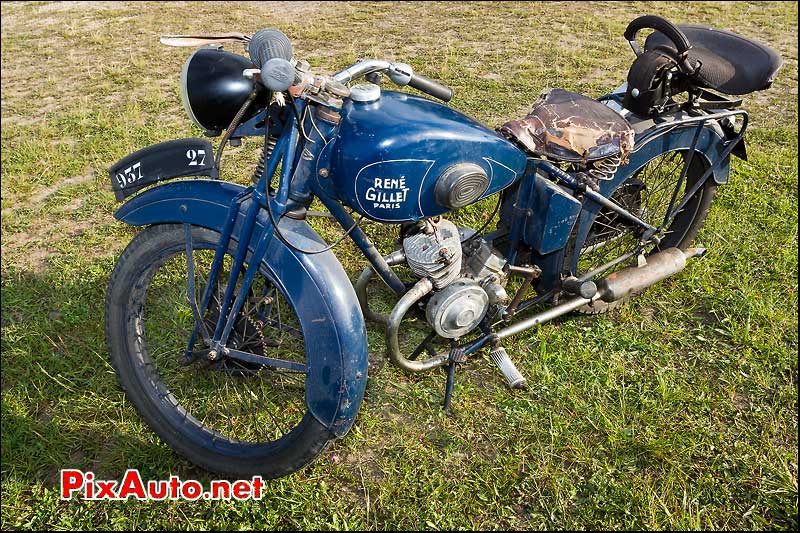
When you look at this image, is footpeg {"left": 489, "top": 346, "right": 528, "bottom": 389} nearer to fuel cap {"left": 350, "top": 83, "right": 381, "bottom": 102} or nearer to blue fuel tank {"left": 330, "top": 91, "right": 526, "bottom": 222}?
blue fuel tank {"left": 330, "top": 91, "right": 526, "bottom": 222}

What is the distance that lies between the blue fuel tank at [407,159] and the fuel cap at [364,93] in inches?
0.9

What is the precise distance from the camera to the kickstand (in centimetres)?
276

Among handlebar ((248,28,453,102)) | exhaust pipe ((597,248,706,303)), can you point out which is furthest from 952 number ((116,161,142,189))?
exhaust pipe ((597,248,706,303))

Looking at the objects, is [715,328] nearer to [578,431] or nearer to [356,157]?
[578,431]

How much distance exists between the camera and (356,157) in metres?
2.06

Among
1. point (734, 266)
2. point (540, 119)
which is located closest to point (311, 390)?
point (540, 119)

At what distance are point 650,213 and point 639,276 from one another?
0.44 m

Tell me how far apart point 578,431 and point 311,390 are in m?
1.24

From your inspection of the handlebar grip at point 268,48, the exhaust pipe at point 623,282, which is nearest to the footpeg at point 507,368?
the exhaust pipe at point 623,282

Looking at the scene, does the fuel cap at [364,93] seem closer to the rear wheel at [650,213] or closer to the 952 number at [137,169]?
the 952 number at [137,169]

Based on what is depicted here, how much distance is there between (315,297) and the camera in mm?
2148

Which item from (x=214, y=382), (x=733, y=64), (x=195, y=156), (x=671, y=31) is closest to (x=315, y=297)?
(x=195, y=156)

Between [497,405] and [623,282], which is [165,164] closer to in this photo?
[497,405]

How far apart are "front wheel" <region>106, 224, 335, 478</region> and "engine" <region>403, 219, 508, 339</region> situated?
0.55m
